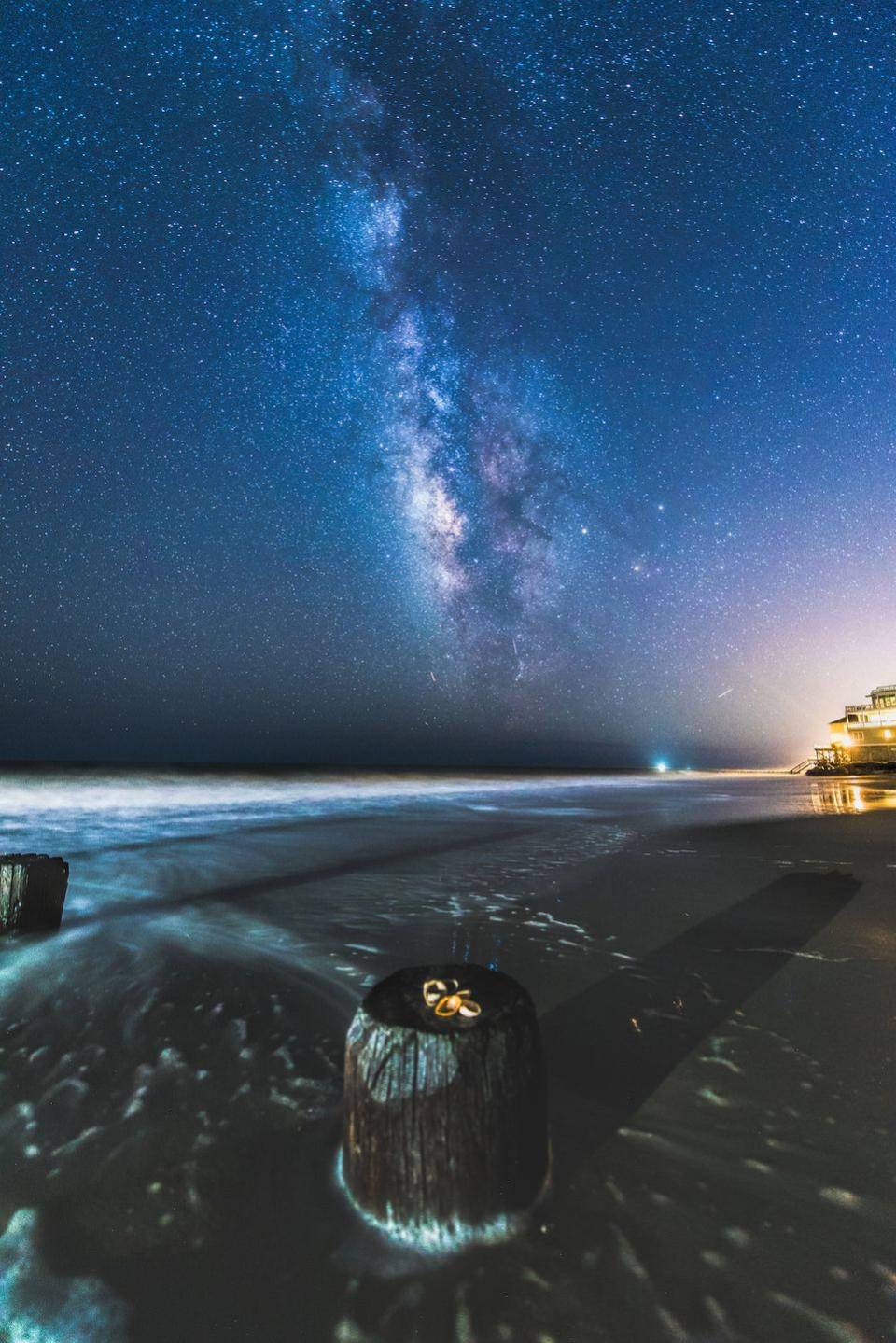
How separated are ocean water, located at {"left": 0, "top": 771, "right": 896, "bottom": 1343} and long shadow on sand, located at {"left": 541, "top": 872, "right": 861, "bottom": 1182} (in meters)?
0.04

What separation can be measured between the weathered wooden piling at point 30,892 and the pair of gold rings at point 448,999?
4.94 meters

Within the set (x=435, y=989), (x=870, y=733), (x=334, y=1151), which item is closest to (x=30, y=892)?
(x=334, y=1151)

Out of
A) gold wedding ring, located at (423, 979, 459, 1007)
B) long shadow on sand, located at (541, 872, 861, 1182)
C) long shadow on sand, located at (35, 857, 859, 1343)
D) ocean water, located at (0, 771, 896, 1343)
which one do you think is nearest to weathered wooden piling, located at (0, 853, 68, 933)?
ocean water, located at (0, 771, 896, 1343)

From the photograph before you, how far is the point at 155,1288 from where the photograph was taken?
1.76 m

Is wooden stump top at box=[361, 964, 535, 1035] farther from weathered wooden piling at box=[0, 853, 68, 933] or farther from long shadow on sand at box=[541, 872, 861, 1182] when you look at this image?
weathered wooden piling at box=[0, 853, 68, 933]

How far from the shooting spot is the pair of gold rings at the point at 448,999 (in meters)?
1.86

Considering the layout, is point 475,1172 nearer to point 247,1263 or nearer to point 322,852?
point 247,1263

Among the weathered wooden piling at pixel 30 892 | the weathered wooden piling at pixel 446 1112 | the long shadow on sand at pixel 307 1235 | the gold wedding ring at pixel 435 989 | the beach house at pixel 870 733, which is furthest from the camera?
the beach house at pixel 870 733

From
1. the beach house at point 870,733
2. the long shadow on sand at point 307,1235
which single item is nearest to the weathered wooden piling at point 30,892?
the long shadow on sand at point 307,1235

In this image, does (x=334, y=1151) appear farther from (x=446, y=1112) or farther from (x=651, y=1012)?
(x=651, y=1012)

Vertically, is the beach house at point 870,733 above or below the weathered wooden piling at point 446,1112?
above

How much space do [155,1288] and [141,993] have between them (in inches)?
101

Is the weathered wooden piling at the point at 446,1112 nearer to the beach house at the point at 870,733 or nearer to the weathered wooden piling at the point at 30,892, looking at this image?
the weathered wooden piling at the point at 30,892

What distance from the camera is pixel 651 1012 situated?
3521 mm
